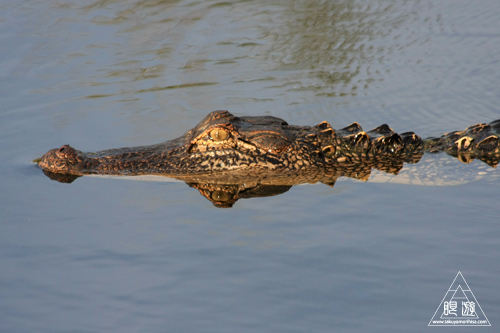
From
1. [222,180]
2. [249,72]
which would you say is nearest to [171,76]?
[249,72]

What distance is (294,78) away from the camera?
1114 cm

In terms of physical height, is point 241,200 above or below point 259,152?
below

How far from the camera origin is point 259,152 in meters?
7.79

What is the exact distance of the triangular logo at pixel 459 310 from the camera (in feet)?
17.2

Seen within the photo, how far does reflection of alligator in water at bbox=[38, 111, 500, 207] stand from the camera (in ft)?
25.3

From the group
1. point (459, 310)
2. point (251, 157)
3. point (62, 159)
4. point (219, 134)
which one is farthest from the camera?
point (62, 159)

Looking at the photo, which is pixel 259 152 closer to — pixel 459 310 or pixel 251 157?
pixel 251 157

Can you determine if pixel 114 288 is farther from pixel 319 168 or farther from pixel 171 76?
pixel 171 76

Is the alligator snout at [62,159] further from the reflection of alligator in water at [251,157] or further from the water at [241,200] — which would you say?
the water at [241,200]

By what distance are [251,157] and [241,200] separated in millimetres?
585

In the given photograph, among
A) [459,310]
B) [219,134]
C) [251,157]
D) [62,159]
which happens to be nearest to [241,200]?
[251,157]

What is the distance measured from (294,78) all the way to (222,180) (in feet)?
12.4

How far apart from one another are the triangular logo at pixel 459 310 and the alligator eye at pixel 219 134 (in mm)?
3047

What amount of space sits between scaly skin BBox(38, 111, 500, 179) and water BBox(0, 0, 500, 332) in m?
0.27
